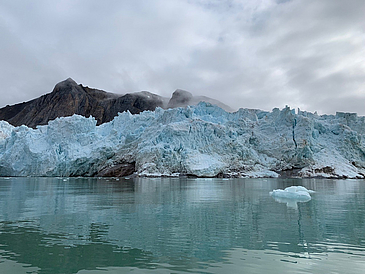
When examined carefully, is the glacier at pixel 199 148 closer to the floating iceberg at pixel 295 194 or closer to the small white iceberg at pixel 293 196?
the floating iceberg at pixel 295 194

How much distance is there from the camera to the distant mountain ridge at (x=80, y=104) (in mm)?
101375

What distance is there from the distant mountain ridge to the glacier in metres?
55.1

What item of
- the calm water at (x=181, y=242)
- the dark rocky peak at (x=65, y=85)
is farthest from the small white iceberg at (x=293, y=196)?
the dark rocky peak at (x=65, y=85)

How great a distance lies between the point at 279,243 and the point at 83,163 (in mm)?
42106

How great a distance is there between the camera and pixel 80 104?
107 meters

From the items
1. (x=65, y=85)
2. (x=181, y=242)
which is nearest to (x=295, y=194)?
(x=181, y=242)

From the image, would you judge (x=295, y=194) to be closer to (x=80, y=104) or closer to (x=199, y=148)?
(x=199, y=148)

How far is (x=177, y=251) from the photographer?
5.22m

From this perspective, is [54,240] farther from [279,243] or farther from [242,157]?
[242,157]

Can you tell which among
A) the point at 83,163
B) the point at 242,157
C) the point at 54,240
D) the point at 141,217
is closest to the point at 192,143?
the point at 242,157

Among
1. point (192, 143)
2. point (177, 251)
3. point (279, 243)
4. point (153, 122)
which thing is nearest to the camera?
point (177, 251)

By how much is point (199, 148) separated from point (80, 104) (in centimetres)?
7743

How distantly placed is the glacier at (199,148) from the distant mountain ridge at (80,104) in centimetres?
5510

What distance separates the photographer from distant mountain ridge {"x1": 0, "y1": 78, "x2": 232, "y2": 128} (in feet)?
333
